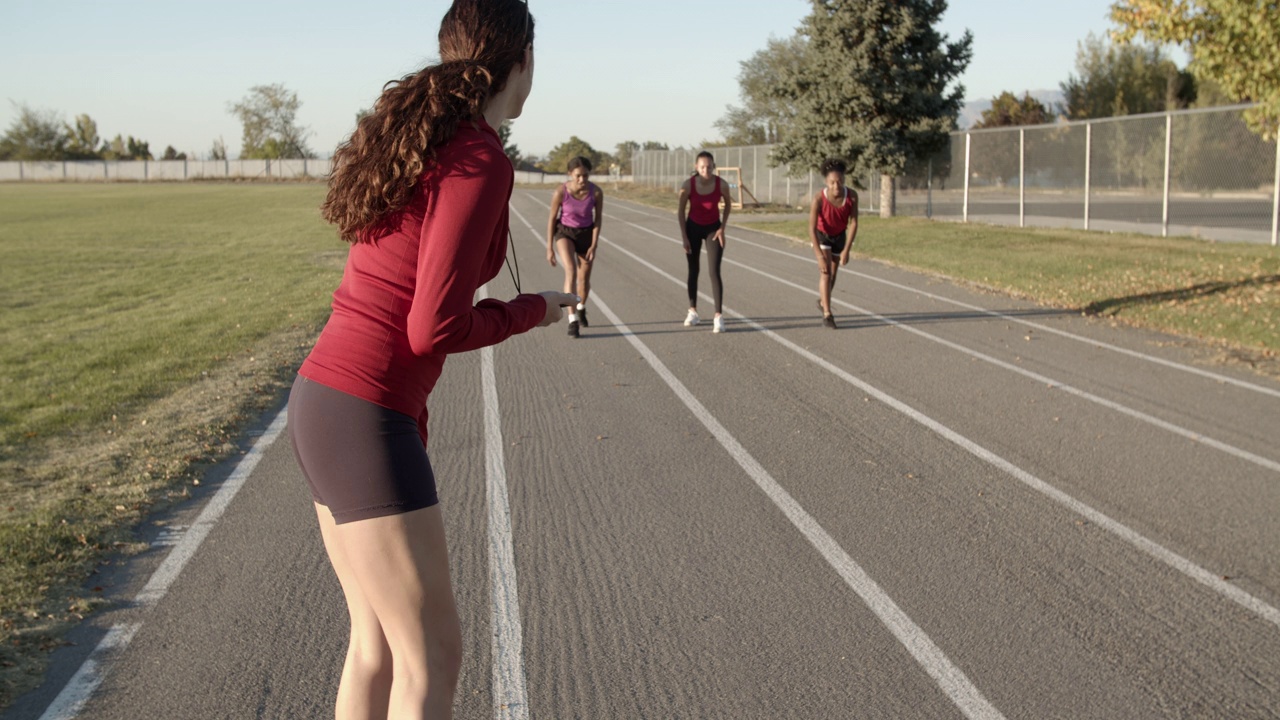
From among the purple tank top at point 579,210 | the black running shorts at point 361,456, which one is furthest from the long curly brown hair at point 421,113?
the purple tank top at point 579,210

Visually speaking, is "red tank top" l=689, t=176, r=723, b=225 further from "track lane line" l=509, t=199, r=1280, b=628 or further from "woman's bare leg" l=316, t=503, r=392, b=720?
"woman's bare leg" l=316, t=503, r=392, b=720

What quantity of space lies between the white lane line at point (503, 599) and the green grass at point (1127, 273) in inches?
294

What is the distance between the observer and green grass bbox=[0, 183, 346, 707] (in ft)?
17.2

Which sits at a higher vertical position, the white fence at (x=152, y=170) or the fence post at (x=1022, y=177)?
the white fence at (x=152, y=170)

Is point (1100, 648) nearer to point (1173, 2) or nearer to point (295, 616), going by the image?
point (295, 616)

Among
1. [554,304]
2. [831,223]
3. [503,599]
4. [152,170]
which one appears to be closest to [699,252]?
[831,223]

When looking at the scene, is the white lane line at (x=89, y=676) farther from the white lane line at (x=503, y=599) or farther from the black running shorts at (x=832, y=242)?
the black running shorts at (x=832, y=242)

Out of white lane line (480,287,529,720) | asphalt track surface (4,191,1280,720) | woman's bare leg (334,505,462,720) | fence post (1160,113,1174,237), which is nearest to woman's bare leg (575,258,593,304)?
asphalt track surface (4,191,1280,720)

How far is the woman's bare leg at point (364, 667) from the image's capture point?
101 inches

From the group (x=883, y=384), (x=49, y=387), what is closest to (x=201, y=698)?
(x=883, y=384)

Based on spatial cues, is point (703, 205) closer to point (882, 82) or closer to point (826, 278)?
point (826, 278)

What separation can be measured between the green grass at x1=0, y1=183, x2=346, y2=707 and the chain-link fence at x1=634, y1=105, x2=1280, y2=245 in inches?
683

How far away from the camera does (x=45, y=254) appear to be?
26.3 metres

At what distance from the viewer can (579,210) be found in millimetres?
12383
